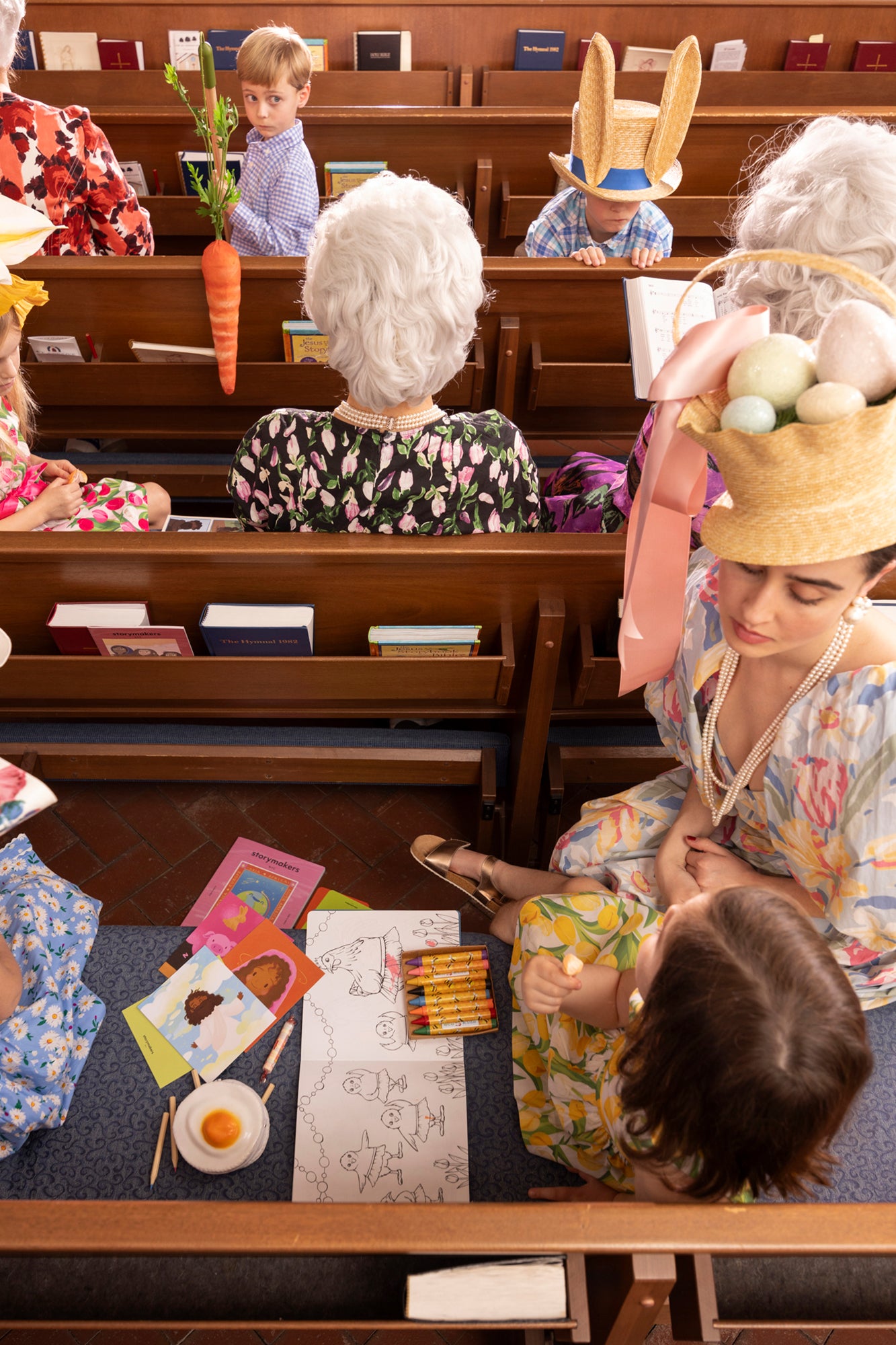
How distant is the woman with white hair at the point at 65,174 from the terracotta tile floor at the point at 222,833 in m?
1.72

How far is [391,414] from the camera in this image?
1785 millimetres

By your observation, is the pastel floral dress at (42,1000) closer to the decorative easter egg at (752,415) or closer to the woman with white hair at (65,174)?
the decorative easter egg at (752,415)

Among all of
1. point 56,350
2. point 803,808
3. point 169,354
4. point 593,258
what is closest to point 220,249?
point 169,354

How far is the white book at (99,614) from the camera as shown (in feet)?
6.11

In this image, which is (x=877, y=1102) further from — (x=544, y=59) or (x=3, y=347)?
(x=544, y=59)

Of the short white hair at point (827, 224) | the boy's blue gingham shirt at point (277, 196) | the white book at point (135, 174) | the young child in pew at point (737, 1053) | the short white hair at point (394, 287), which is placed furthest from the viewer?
the white book at point (135, 174)

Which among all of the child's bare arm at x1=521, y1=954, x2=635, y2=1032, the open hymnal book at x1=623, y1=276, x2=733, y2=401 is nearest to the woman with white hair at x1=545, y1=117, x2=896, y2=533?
the open hymnal book at x1=623, y1=276, x2=733, y2=401

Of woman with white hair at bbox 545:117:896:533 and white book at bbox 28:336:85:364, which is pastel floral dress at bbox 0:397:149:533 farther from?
woman with white hair at bbox 545:117:896:533

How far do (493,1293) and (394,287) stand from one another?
1629 mm

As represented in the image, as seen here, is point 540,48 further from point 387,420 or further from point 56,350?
point 387,420

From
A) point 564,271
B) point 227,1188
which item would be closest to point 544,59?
point 564,271

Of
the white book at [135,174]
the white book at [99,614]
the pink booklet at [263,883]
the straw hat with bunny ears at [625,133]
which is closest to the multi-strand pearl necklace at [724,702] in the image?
the pink booklet at [263,883]

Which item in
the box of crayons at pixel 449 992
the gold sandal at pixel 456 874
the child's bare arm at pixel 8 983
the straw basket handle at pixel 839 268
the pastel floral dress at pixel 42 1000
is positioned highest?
the straw basket handle at pixel 839 268

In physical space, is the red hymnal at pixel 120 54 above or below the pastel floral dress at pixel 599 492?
above
